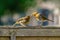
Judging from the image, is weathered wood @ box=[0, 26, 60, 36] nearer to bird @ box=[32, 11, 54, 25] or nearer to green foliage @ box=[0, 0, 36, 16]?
bird @ box=[32, 11, 54, 25]

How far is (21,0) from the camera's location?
7.06 ft

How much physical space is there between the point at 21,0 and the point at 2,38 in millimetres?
679

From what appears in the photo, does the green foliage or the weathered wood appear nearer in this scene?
the weathered wood

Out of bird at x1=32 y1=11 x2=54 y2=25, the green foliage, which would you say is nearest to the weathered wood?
bird at x1=32 y1=11 x2=54 y2=25

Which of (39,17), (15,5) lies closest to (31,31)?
(39,17)

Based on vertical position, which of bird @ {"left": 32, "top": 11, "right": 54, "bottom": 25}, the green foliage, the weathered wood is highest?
the green foliage

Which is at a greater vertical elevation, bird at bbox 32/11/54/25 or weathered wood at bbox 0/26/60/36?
bird at bbox 32/11/54/25

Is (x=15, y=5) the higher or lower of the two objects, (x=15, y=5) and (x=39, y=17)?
the higher

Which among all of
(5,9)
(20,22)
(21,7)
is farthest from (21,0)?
(20,22)

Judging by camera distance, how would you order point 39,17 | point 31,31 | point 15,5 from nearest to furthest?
point 31,31
point 39,17
point 15,5

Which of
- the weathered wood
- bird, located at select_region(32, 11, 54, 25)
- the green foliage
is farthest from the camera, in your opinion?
the green foliage

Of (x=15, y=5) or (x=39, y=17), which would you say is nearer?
(x=39, y=17)

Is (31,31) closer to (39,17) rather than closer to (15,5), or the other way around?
(39,17)

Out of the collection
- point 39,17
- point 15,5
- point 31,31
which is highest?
point 15,5
